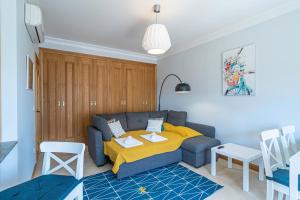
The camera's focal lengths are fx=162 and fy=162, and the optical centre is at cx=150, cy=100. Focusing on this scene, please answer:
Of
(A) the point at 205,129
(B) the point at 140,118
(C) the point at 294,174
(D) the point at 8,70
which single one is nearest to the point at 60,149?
(D) the point at 8,70

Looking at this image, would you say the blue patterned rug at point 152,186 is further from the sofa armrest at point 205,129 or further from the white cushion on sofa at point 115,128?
the sofa armrest at point 205,129

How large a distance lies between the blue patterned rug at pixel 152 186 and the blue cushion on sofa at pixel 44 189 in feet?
2.67

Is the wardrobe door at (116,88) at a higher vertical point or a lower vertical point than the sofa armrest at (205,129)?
higher

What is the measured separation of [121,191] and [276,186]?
5.72 feet

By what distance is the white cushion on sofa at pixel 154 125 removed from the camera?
369cm

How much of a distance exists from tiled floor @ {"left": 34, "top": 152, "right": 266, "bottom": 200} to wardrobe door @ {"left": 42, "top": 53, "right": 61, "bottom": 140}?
0.70m

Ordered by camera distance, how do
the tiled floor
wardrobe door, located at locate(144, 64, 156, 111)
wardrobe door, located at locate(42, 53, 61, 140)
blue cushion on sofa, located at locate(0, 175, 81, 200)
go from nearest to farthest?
blue cushion on sofa, located at locate(0, 175, 81, 200) < the tiled floor < wardrobe door, located at locate(42, 53, 61, 140) < wardrobe door, located at locate(144, 64, 156, 111)

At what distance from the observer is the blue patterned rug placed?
203 cm

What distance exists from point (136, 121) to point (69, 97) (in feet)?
5.59

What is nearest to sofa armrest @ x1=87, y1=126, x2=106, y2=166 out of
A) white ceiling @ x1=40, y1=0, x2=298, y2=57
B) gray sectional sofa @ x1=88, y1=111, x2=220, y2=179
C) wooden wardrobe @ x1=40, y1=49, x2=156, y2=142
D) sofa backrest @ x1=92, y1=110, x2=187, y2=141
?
gray sectional sofa @ x1=88, y1=111, x2=220, y2=179

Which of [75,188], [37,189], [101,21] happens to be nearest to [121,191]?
[75,188]

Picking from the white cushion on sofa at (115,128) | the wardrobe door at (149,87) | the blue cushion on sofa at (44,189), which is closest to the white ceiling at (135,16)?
the wardrobe door at (149,87)

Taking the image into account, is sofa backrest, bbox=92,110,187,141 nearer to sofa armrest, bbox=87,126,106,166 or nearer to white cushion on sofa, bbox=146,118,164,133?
white cushion on sofa, bbox=146,118,164,133

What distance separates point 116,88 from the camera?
448 centimetres
